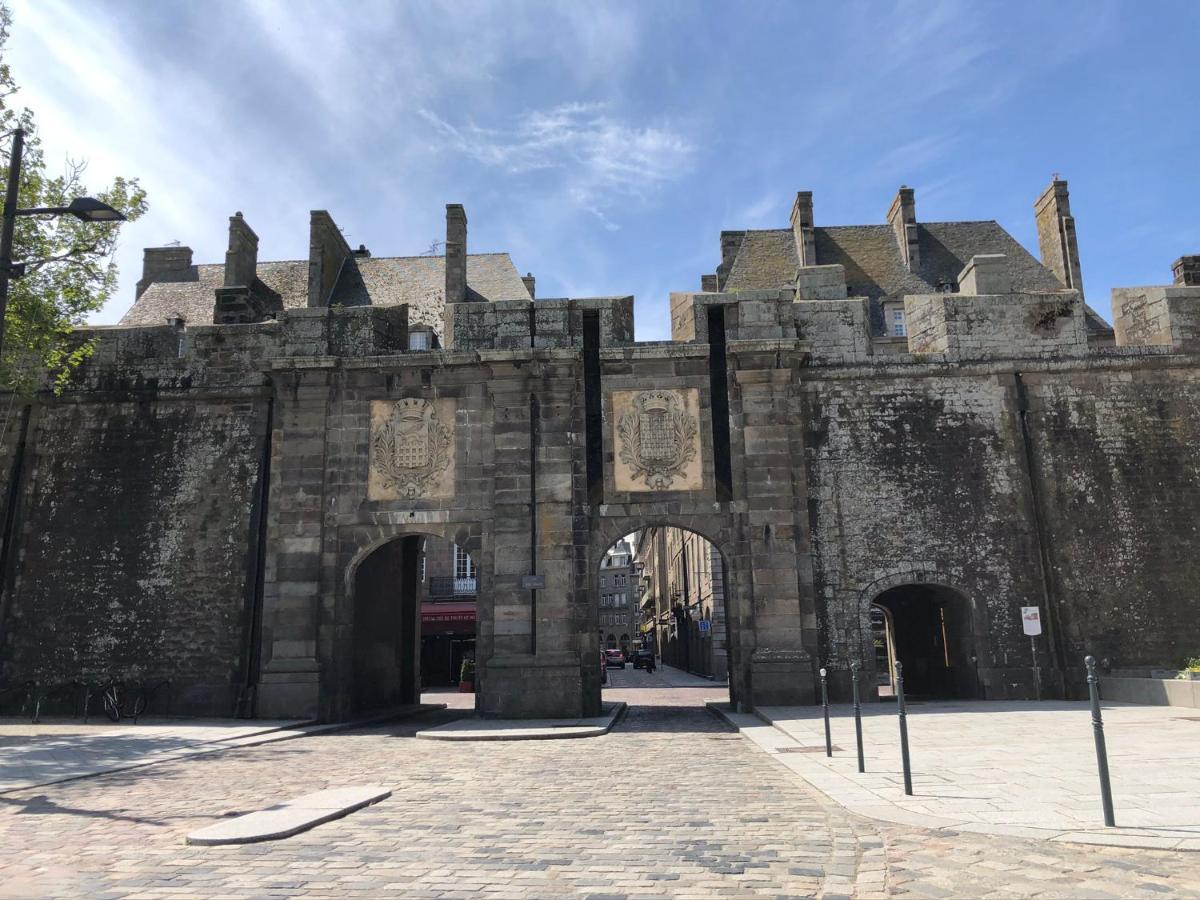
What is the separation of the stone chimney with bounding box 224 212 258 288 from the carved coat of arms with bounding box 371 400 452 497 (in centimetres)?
976

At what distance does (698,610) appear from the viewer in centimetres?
3591

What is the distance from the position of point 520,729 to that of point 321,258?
18.0 metres

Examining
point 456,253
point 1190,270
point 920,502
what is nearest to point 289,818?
point 920,502

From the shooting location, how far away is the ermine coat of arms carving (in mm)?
16672

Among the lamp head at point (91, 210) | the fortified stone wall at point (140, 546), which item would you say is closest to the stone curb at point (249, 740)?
the fortified stone wall at point (140, 546)

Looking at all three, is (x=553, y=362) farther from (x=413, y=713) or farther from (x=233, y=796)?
(x=233, y=796)

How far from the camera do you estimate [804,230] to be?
105ft

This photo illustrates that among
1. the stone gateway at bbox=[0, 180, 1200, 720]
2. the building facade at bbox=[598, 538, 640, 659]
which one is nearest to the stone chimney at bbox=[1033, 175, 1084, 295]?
the stone gateway at bbox=[0, 180, 1200, 720]

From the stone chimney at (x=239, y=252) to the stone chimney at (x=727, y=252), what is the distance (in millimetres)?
16629

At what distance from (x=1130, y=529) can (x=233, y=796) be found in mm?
15704

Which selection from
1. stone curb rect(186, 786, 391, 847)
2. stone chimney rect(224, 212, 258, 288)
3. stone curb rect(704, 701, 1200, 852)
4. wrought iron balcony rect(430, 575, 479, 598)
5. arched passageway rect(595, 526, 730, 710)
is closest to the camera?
stone curb rect(704, 701, 1200, 852)

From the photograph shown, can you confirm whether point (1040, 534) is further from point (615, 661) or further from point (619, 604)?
point (619, 604)

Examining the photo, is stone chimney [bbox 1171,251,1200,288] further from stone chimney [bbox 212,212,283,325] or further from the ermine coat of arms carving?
stone chimney [bbox 212,212,283,325]

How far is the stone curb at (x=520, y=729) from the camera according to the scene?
43.1 ft
